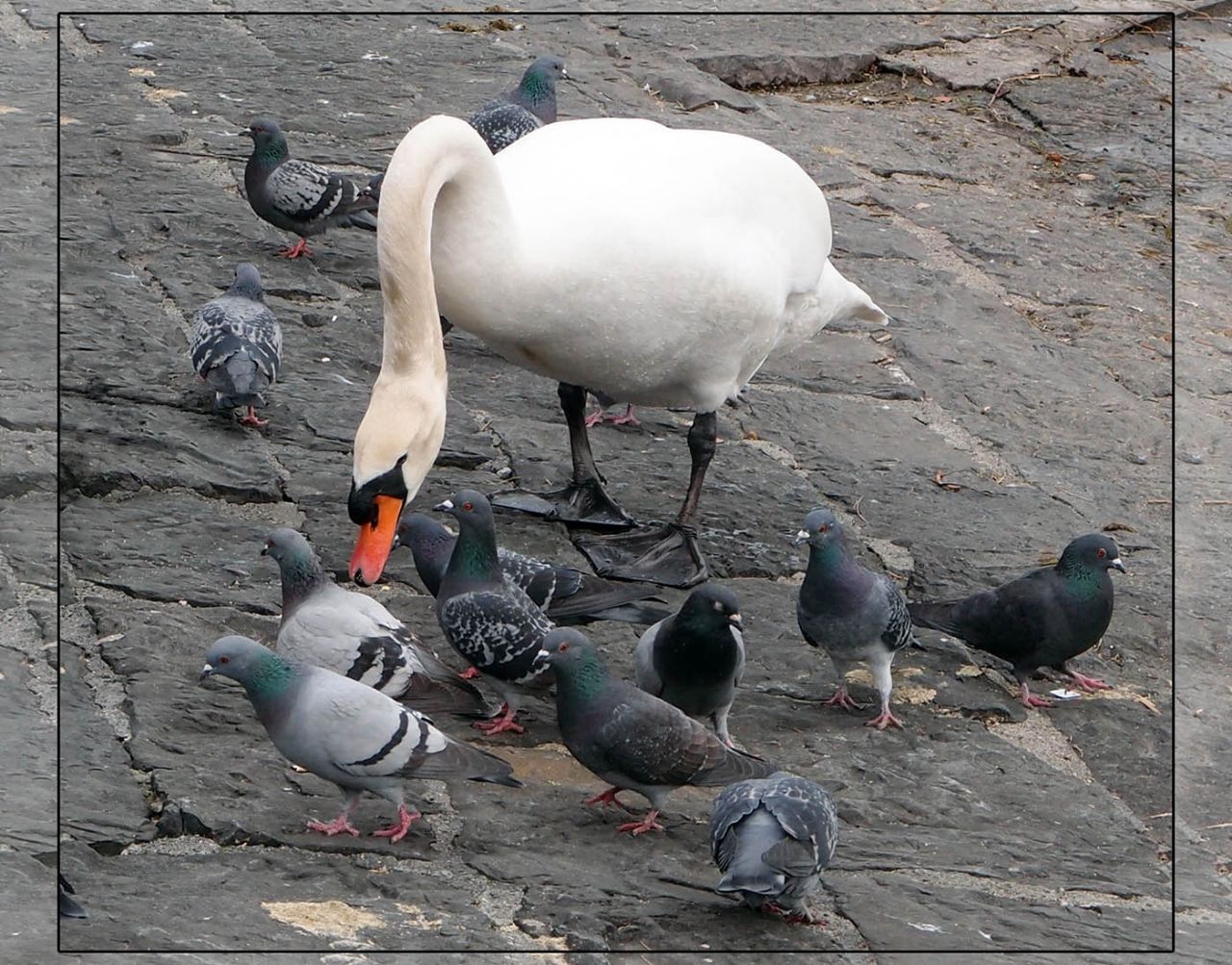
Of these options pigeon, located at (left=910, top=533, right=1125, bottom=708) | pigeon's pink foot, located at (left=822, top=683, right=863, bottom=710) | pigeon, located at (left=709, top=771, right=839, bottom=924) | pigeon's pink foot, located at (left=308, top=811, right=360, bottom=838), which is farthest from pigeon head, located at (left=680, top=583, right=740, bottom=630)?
pigeon's pink foot, located at (left=308, top=811, right=360, bottom=838)

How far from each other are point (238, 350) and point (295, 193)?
3.91ft

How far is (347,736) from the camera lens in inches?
→ 135

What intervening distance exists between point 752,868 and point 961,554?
6.16ft

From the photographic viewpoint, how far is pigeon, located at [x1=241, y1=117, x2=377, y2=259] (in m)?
5.92

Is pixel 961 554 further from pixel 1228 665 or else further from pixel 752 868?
pixel 752 868

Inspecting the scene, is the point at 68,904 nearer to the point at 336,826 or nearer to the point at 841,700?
the point at 336,826

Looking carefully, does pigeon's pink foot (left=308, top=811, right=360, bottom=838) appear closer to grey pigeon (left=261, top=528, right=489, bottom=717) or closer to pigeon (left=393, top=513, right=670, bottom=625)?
grey pigeon (left=261, top=528, right=489, bottom=717)

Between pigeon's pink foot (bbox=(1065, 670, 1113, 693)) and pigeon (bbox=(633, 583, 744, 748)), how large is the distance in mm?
921

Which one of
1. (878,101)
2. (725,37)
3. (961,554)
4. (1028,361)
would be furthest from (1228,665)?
(725,37)

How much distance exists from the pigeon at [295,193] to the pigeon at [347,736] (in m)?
2.64

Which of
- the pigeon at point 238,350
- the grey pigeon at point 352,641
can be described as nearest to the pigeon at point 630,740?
the grey pigeon at point 352,641

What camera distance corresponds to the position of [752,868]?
3.18 metres

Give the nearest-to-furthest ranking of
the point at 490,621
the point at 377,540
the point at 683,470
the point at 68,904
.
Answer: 1. the point at 68,904
2. the point at 490,621
3. the point at 377,540
4. the point at 683,470

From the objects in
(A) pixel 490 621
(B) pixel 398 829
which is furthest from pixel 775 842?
(A) pixel 490 621
